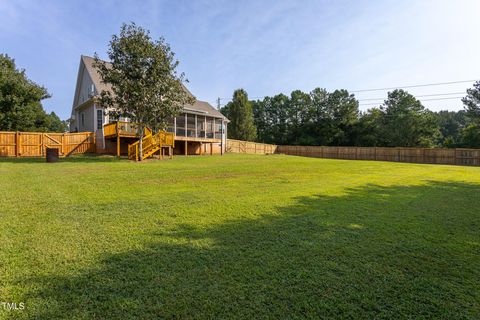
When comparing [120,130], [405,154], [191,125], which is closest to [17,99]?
[120,130]

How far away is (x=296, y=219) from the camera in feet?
14.4

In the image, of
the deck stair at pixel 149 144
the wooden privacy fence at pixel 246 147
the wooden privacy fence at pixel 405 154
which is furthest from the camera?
the wooden privacy fence at pixel 246 147

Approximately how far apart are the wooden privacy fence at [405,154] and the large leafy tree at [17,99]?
29395 mm

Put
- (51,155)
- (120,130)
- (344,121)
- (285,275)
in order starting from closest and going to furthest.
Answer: (285,275) → (51,155) → (120,130) → (344,121)

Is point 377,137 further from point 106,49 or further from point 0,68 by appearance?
point 0,68

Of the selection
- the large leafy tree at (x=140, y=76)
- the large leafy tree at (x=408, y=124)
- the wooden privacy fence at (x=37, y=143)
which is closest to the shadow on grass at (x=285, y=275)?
the large leafy tree at (x=140, y=76)

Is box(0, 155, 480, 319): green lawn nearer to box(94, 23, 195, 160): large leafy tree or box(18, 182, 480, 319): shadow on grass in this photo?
box(18, 182, 480, 319): shadow on grass

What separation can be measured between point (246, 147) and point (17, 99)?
22.2 m

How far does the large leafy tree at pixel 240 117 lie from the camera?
37469 millimetres

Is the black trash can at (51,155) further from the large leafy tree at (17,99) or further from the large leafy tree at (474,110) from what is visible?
the large leafy tree at (474,110)

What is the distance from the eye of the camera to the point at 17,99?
2145 centimetres

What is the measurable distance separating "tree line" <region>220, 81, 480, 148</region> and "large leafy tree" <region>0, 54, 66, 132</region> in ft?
74.2

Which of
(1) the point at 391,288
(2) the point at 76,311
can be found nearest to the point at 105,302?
(2) the point at 76,311

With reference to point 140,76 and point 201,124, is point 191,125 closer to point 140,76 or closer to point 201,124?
point 201,124
